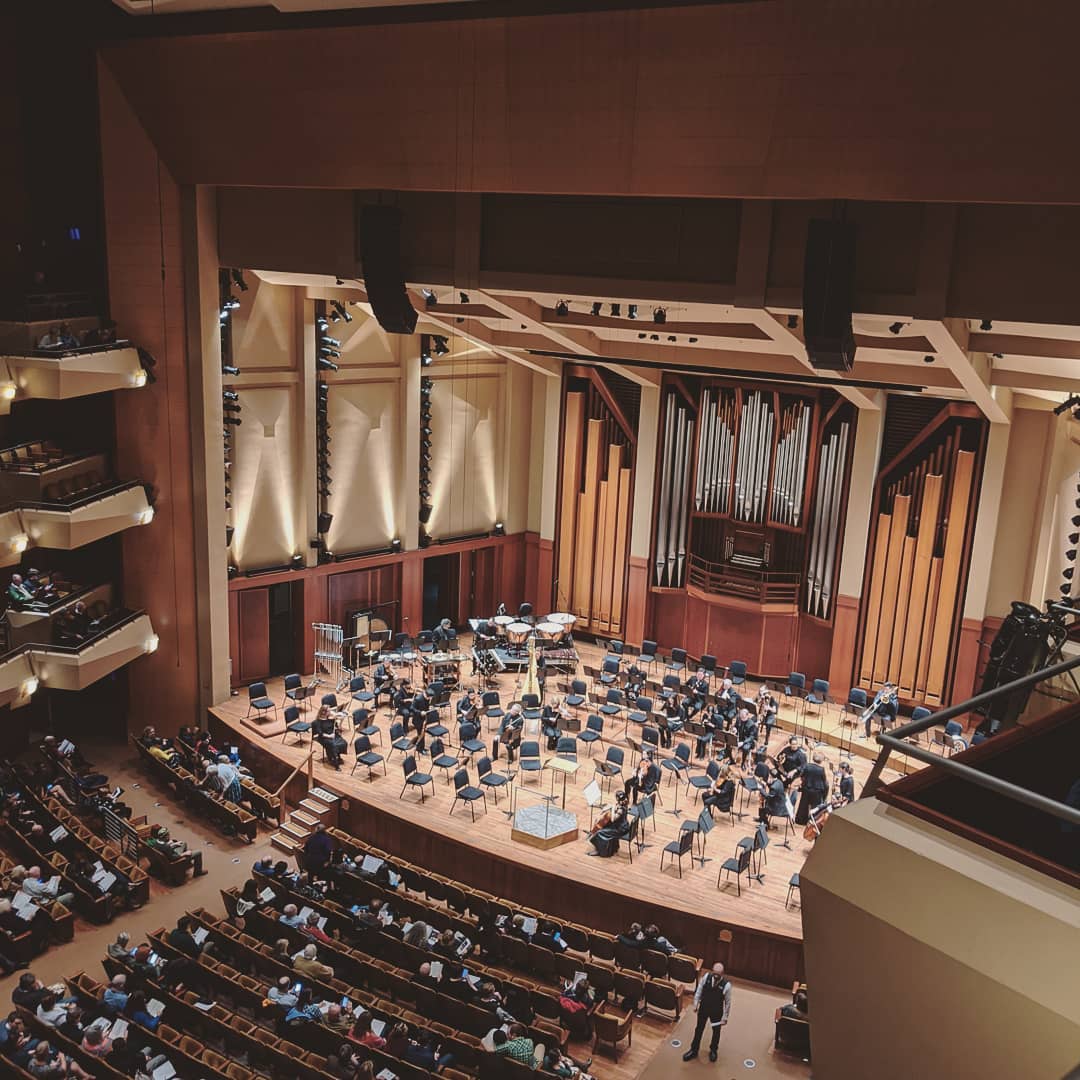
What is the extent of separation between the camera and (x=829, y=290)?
8.92 m

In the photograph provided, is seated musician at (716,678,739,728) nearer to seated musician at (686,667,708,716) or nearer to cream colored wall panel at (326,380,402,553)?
seated musician at (686,667,708,716)

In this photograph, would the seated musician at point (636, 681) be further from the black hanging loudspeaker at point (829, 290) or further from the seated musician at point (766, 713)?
the black hanging loudspeaker at point (829, 290)

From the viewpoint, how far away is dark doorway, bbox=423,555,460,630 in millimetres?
17234

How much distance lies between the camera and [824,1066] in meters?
3.74

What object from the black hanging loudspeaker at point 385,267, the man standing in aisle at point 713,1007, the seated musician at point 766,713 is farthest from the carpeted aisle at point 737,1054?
the black hanging loudspeaker at point 385,267

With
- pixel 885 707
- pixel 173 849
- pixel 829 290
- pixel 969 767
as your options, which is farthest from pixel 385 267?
pixel 969 767

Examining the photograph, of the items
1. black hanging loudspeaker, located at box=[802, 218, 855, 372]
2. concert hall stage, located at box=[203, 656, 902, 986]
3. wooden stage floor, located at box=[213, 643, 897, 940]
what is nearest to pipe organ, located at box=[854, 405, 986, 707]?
wooden stage floor, located at box=[213, 643, 897, 940]

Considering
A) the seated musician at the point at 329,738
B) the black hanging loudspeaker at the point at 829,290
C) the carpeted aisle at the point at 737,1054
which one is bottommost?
the carpeted aisle at the point at 737,1054

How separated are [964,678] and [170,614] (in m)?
10.2

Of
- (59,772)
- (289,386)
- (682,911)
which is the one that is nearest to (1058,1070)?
(682,911)

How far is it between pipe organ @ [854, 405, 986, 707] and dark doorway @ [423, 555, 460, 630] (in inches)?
251

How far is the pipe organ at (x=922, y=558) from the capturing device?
45.1 feet

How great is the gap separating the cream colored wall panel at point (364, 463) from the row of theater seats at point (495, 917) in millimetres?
5731

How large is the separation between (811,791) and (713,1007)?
132 inches
